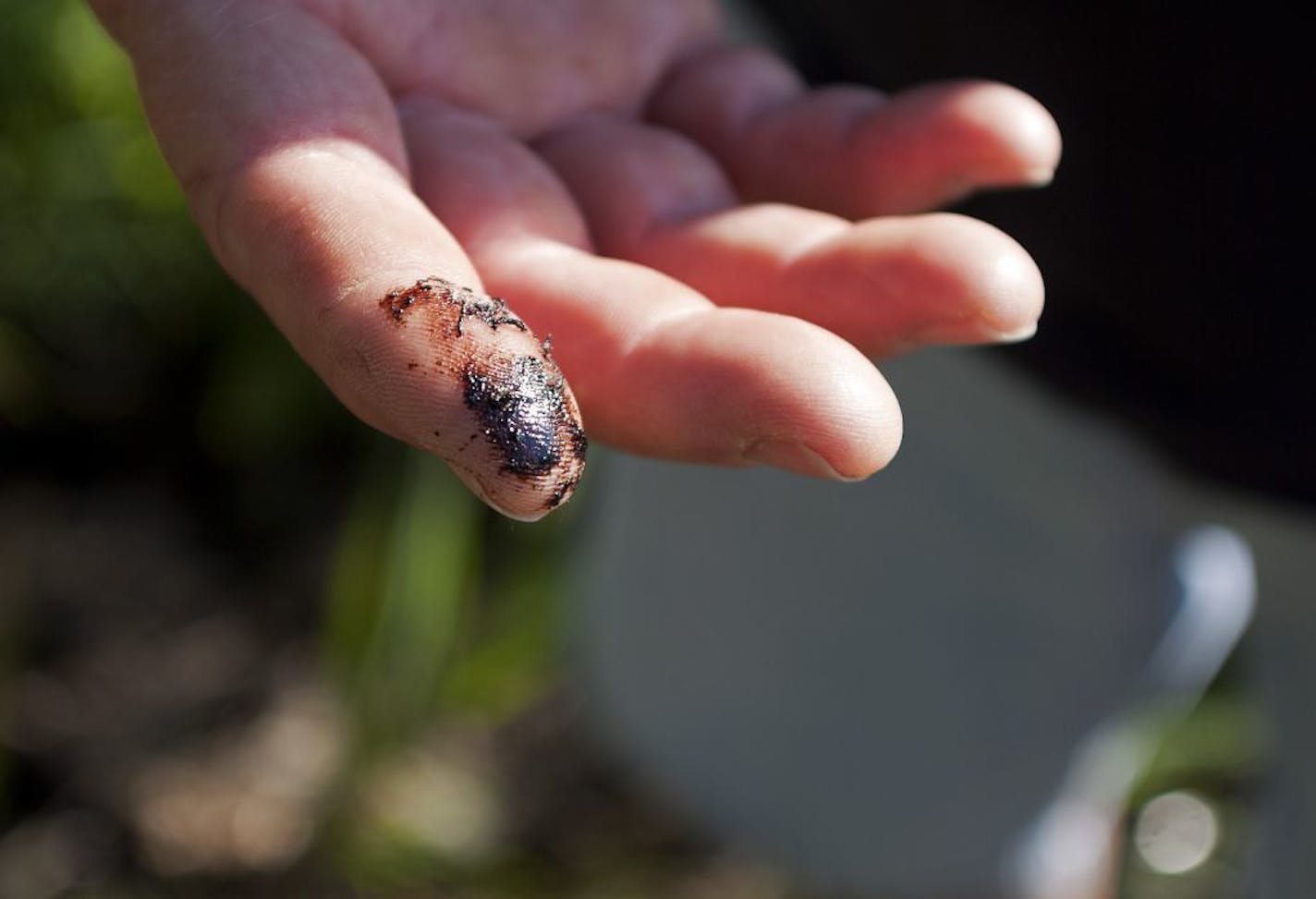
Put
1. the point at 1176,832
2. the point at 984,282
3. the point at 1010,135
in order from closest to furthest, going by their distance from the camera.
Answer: the point at 984,282, the point at 1010,135, the point at 1176,832

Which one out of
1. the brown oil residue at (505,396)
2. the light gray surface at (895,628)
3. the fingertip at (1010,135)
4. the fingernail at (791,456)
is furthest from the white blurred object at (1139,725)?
the brown oil residue at (505,396)

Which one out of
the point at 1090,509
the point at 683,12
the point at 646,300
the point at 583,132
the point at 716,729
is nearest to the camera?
the point at 646,300

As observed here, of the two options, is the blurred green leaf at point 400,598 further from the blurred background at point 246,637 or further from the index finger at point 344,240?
the index finger at point 344,240

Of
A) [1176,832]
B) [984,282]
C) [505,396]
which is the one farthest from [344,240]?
[1176,832]

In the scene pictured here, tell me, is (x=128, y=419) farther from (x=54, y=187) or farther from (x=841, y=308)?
(x=841, y=308)

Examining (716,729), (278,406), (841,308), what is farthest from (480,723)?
(841,308)

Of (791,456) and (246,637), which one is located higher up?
(246,637)

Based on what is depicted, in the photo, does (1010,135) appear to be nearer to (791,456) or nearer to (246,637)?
(791,456)
